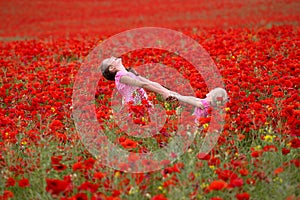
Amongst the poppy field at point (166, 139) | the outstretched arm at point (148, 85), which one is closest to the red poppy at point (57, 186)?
the poppy field at point (166, 139)

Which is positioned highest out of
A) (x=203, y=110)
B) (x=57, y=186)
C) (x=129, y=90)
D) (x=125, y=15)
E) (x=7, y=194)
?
(x=125, y=15)

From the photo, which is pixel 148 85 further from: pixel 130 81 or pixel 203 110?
pixel 203 110

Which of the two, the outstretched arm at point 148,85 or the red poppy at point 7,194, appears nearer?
the red poppy at point 7,194

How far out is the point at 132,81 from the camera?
5207mm

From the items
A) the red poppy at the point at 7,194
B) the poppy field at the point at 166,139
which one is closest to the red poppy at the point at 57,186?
the poppy field at the point at 166,139

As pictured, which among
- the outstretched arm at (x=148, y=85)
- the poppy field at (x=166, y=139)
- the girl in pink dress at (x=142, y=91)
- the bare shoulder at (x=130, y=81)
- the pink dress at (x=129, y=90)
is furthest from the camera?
the pink dress at (x=129, y=90)

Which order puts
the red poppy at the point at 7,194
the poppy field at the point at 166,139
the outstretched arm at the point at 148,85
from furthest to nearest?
1. the outstretched arm at the point at 148,85
2. the poppy field at the point at 166,139
3. the red poppy at the point at 7,194

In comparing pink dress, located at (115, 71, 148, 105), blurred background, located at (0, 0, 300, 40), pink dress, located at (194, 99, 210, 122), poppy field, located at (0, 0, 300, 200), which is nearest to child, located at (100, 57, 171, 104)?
pink dress, located at (115, 71, 148, 105)

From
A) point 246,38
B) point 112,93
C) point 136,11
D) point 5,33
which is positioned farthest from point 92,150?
point 136,11

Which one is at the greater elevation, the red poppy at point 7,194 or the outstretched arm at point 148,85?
the outstretched arm at point 148,85

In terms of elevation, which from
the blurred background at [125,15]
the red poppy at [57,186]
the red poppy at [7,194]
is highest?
the blurred background at [125,15]

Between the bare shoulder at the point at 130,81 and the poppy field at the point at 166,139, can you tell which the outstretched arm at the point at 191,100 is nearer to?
the poppy field at the point at 166,139

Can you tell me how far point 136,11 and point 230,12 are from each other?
4934 mm

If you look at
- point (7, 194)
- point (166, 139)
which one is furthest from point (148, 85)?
point (7, 194)
